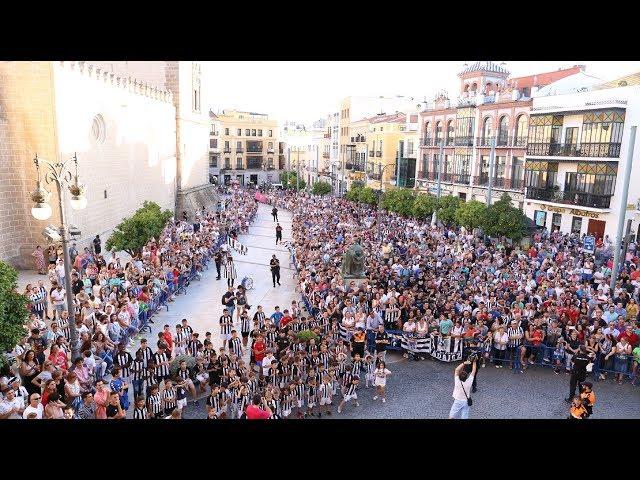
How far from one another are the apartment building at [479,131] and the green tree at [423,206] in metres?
6.64

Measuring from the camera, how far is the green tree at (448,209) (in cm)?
2770

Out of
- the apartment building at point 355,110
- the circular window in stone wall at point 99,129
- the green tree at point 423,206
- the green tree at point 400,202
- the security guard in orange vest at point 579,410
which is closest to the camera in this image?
the security guard in orange vest at point 579,410

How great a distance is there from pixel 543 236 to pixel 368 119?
32.7 metres

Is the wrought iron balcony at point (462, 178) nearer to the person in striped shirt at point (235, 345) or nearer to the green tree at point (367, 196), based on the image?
the green tree at point (367, 196)

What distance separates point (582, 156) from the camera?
27.7 metres

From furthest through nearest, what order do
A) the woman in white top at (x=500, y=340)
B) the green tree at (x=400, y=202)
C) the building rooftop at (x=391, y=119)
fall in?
the building rooftop at (x=391, y=119) → the green tree at (x=400, y=202) → the woman in white top at (x=500, y=340)

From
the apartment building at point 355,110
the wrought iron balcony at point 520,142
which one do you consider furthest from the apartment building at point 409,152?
the wrought iron balcony at point 520,142

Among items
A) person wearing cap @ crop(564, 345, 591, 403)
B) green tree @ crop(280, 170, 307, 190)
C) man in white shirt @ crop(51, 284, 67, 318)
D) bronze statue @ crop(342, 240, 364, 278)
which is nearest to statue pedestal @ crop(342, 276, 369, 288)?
bronze statue @ crop(342, 240, 364, 278)

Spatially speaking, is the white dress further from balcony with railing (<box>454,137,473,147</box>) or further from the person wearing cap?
balcony with railing (<box>454,137,473,147</box>)

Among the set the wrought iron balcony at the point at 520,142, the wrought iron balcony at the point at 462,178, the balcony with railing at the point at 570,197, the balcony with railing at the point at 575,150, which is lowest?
the balcony with railing at the point at 570,197

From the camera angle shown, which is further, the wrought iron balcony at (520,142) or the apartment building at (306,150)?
the apartment building at (306,150)

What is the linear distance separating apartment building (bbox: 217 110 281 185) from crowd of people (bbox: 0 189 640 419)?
Result: 183 ft

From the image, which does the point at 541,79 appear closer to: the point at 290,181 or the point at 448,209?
the point at 448,209
